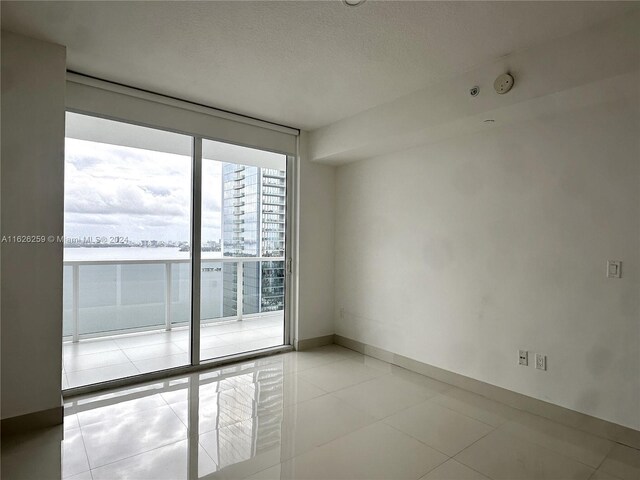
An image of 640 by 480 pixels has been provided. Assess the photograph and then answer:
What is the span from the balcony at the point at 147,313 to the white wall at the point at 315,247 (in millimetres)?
333

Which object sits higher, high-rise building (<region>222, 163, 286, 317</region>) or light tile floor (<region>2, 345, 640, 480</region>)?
high-rise building (<region>222, 163, 286, 317</region>)

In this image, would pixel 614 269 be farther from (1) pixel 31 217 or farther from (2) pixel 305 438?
(1) pixel 31 217

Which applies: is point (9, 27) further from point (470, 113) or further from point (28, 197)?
point (470, 113)

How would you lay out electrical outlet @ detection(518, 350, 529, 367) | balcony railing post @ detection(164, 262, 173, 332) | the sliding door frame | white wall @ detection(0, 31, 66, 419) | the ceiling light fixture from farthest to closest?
balcony railing post @ detection(164, 262, 173, 332) → the sliding door frame → electrical outlet @ detection(518, 350, 529, 367) → white wall @ detection(0, 31, 66, 419) → the ceiling light fixture

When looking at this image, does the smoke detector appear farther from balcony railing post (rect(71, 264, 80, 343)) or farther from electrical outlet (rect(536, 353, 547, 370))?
balcony railing post (rect(71, 264, 80, 343))

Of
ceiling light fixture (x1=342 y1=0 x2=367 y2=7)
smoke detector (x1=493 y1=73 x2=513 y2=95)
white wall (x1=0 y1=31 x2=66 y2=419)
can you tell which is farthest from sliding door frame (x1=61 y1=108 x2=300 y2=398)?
smoke detector (x1=493 y1=73 x2=513 y2=95)

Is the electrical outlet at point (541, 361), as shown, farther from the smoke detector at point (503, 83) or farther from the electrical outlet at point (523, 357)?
the smoke detector at point (503, 83)

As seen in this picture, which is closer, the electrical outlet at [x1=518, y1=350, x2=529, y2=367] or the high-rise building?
the electrical outlet at [x1=518, y1=350, x2=529, y2=367]

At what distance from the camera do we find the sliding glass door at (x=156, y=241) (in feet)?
11.4

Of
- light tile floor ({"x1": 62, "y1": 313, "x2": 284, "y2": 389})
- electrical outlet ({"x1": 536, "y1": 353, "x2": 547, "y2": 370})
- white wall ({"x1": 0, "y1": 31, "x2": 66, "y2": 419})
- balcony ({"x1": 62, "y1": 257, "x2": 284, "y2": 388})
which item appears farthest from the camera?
balcony ({"x1": 62, "y1": 257, "x2": 284, "y2": 388})

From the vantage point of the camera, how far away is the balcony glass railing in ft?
12.4

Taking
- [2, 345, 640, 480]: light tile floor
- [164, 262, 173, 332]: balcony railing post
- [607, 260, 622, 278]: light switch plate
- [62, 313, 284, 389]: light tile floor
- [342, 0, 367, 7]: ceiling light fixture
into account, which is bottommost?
[2, 345, 640, 480]: light tile floor

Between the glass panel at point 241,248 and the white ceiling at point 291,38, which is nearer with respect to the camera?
the white ceiling at point 291,38

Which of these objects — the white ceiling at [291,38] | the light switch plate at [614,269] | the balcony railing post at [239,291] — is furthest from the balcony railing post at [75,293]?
the light switch plate at [614,269]
